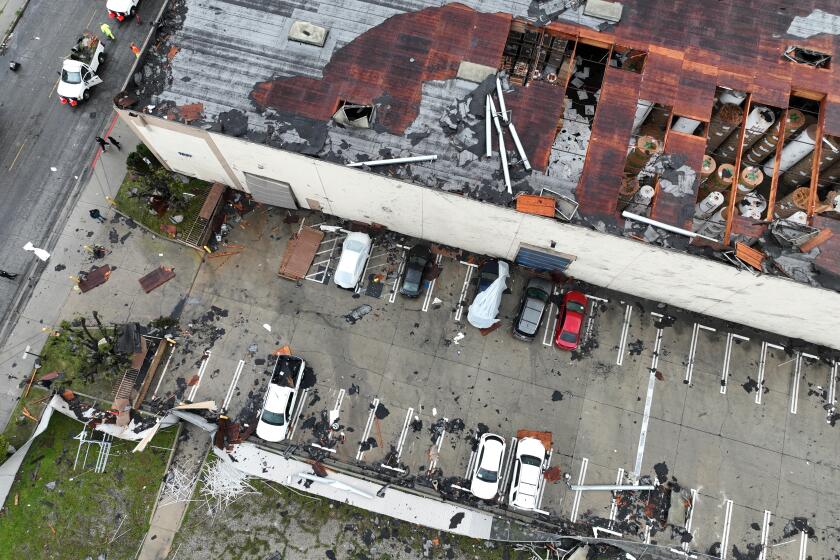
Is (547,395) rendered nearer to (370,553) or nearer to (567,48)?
(370,553)

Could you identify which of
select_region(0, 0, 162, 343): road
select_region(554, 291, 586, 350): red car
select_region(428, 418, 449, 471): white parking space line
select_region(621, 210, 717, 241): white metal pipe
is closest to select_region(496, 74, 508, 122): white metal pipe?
select_region(621, 210, 717, 241): white metal pipe

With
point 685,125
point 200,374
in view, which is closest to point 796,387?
point 685,125

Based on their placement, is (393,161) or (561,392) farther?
(561,392)

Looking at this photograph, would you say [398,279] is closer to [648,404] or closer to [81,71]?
[648,404]

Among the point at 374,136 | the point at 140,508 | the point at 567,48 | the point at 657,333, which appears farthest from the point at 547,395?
the point at 140,508

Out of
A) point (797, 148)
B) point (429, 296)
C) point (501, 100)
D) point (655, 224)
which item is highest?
point (797, 148)

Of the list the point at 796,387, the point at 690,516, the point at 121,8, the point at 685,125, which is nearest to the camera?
the point at 685,125

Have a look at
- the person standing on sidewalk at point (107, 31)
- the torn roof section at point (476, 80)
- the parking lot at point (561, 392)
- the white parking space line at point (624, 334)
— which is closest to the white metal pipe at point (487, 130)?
the torn roof section at point (476, 80)

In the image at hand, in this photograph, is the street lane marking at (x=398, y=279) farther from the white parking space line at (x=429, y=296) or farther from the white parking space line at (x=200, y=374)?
the white parking space line at (x=200, y=374)
